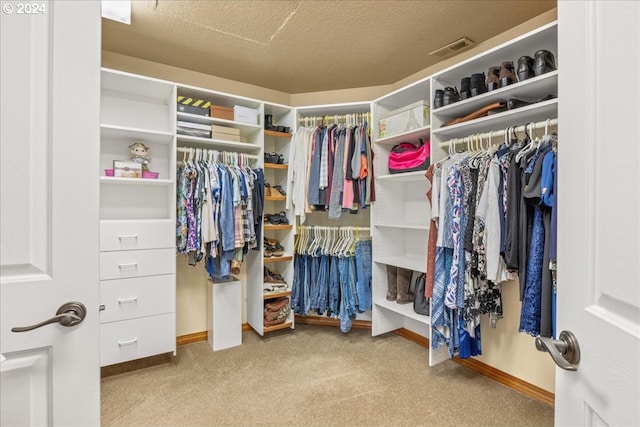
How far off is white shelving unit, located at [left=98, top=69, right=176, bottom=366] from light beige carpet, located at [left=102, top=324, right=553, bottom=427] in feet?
0.95

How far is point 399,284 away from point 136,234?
212cm

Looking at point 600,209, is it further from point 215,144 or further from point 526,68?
point 215,144

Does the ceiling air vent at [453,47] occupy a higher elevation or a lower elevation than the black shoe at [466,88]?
higher

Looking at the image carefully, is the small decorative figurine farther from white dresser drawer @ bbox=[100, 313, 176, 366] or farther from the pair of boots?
the pair of boots

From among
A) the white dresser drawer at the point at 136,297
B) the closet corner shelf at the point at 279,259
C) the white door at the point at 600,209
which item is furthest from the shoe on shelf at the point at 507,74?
the white dresser drawer at the point at 136,297

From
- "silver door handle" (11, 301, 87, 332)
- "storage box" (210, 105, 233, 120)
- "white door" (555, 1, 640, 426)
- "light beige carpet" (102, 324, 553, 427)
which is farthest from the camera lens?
"storage box" (210, 105, 233, 120)

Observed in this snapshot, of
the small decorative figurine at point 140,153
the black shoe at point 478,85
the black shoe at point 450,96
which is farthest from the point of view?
the small decorative figurine at point 140,153

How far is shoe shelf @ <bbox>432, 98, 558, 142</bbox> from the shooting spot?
5.65 feet

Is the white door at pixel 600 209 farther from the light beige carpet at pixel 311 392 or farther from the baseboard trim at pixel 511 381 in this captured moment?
the baseboard trim at pixel 511 381

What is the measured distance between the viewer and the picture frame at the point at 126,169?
7.77 ft

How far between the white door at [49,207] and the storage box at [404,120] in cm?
212

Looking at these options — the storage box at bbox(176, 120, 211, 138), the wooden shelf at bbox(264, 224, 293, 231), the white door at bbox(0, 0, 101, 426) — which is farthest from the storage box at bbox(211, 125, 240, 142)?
the white door at bbox(0, 0, 101, 426)

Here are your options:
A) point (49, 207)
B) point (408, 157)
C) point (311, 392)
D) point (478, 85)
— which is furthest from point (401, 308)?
point (49, 207)

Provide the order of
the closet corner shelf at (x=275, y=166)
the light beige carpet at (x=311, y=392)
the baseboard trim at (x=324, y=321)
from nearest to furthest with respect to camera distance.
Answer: the light beige carpet at (x=311, y=392) < the closet corner shelf at (x=275, y=166) < the baseboard trim at (x=324, y=321)
